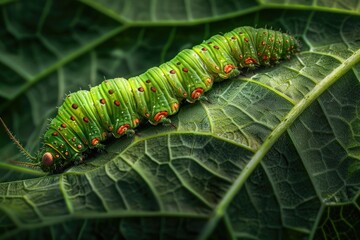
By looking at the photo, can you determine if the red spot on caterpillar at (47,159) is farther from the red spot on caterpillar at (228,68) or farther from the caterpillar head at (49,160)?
the red spot on caterpillar at (228,68)

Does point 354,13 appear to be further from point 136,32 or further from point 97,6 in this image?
point 97,6

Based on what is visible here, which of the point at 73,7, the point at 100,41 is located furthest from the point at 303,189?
the point at 73,7

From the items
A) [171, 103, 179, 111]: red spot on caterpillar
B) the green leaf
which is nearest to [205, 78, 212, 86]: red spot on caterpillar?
the green leaf

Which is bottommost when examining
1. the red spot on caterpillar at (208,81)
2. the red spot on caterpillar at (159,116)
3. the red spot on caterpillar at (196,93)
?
the red spot on caterpillar at (159,116)

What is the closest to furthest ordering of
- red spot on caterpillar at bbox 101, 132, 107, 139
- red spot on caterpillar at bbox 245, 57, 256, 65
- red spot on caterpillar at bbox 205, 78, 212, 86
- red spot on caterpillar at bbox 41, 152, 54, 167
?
red spot on caterpillar at bbox 41, 152, 54, 167 → red spot on caterpillar at bbox 101, 132, 107, 139 → red spot on caterpillar at bbox 205, 78, 212, 86 → red spot on caterpillar at bbox 245, 57, 256, 65

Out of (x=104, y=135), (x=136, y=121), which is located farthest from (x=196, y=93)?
(x=104, y=135)

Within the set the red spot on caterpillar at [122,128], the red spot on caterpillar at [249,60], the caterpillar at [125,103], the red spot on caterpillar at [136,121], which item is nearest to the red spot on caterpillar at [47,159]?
the caterpillar at [125,103]

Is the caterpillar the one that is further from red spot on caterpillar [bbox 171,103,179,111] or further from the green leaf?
the green leaf
